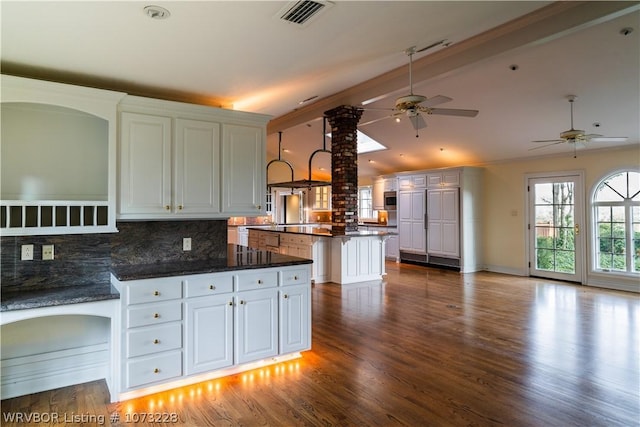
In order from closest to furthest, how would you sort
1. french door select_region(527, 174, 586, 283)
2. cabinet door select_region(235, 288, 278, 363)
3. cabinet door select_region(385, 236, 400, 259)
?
cabinet door select_region(235, 288, 278, 363), french door select_region(527, 174, 586, 283), cabinet door select_region(385, 236, 400, 259)

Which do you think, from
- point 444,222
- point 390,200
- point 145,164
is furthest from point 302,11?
point 390,200

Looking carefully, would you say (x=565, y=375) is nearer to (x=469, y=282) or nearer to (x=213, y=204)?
(x=213, y=204)

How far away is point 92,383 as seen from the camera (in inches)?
116

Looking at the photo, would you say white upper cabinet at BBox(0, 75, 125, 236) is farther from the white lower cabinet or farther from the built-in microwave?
the built-in microwave

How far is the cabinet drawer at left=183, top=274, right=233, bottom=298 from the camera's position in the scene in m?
2.86

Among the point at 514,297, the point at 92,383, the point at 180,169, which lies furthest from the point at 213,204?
the point at 514,297

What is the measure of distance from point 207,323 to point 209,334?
0.30ft

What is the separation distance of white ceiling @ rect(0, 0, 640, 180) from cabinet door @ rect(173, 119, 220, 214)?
0.43m

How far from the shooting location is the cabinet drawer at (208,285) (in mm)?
2861

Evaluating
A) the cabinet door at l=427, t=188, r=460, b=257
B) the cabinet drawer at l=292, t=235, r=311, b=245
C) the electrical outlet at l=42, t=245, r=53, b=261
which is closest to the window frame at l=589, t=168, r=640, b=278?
the cabinet door at l=427, t=188, r=460, b=257

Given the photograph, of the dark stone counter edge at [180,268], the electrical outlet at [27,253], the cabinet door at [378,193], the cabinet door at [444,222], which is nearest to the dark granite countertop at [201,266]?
the dark stone counter edge at [180,268]

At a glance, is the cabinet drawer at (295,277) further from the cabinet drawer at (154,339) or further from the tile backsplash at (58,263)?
the tile backsplash at (58,263)

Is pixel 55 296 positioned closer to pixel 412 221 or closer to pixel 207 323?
pixel 207 323

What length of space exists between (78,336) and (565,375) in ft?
13.0
